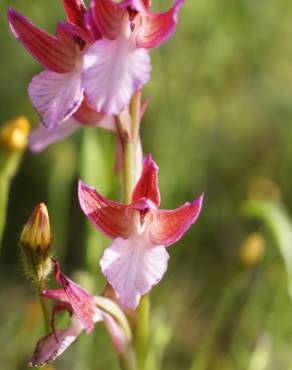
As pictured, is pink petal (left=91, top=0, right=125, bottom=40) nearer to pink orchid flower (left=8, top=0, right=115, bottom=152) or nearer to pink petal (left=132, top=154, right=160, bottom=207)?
pink orchid flower (left=8, top=0, right=115, bottom=152)

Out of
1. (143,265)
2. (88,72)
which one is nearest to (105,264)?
(143,265)

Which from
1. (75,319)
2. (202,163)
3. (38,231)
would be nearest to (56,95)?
(38,231)

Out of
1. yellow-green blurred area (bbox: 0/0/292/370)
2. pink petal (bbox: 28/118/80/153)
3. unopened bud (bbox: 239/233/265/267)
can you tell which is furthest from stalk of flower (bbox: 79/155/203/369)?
yellow-green blurred area (bbox: 0/0/292/370)

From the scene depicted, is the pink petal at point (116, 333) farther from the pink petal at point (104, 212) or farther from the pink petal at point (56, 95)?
the pink petal at point (56, 95)

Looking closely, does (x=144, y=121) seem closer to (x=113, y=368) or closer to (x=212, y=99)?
(x=212, y=99)

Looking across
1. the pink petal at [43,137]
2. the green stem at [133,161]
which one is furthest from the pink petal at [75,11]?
the pink petal at [43,137]

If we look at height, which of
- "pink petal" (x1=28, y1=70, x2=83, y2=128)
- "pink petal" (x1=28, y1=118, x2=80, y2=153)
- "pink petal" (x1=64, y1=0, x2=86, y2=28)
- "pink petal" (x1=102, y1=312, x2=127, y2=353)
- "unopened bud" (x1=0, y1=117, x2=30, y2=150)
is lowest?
"pink petal" (x1=102, y1=312, x2=127, y2=353)
